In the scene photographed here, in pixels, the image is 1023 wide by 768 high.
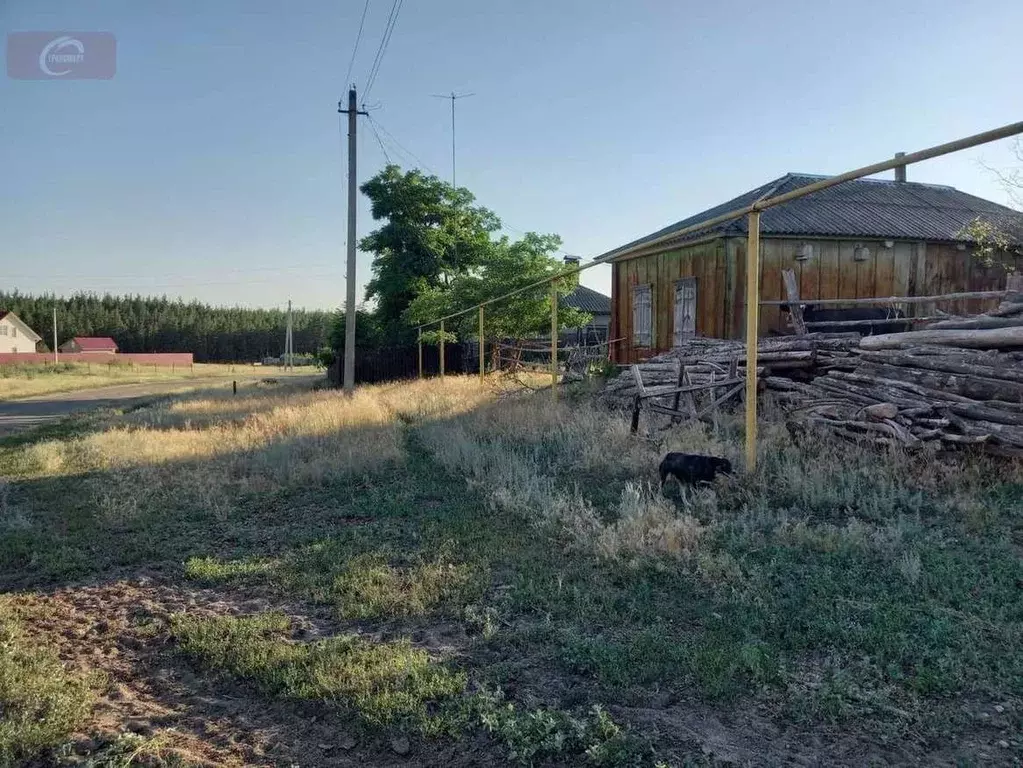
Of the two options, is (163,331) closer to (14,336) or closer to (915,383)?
(14,336)

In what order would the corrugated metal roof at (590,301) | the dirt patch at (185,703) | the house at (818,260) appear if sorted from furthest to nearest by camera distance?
the corrugated metal roof at (590,301), the house at (818,260), the dirt patch at (185,703)

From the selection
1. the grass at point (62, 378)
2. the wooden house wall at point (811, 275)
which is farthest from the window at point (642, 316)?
the grass at point (62, 378)

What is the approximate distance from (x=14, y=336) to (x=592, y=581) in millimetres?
96795

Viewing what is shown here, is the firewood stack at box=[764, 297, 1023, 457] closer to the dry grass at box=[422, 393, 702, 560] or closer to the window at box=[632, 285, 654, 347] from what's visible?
the dry grass at box=[422, 393, 702, 560]

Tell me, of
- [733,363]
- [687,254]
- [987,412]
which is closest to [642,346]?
[687,254]

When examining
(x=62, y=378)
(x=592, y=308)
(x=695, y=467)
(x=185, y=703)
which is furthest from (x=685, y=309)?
(x=62, y=378)

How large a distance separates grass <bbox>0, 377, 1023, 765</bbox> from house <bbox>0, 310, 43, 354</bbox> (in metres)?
85.2

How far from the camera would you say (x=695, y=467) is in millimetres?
6262

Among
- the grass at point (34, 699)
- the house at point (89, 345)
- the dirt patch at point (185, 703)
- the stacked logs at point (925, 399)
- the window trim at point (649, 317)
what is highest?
the house at point (89, 345)

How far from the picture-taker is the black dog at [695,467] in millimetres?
6242

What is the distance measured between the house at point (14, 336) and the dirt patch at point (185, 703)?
89.5 meters

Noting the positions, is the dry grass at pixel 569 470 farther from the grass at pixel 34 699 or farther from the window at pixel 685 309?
the window at pixel 685 309

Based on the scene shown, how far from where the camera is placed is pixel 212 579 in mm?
4859

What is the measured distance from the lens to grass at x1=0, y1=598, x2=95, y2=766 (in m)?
2.73
